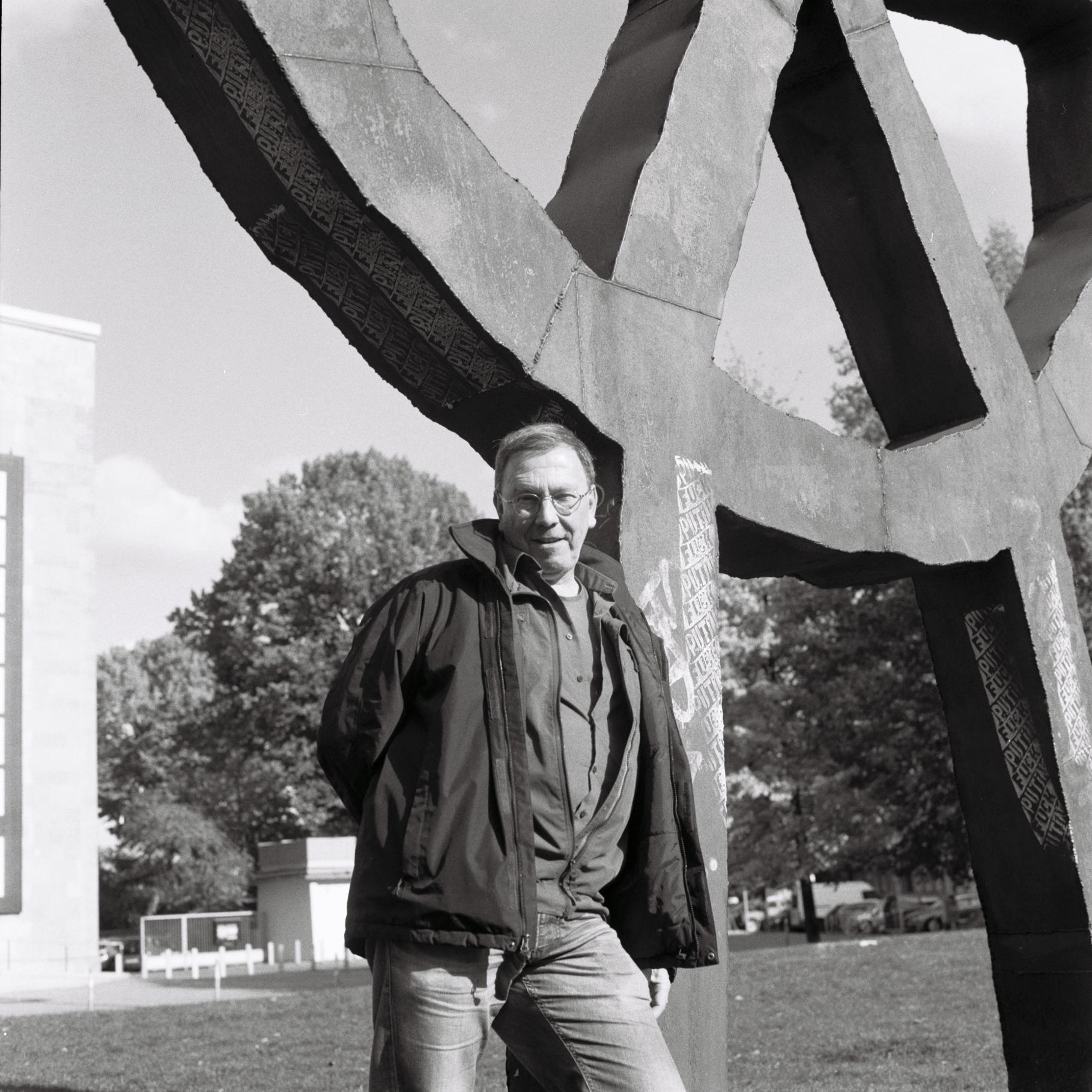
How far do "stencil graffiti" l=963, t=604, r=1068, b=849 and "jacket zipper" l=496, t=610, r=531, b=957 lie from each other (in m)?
3.85

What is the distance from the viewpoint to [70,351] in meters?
22.0

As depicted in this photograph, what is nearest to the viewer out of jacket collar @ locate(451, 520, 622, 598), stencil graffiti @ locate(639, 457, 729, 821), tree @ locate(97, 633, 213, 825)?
jacket collar @ locate(451, 520, 622, 598)

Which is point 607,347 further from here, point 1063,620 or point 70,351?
point 70,351

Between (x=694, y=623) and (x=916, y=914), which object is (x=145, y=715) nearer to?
(x=916, y=914)

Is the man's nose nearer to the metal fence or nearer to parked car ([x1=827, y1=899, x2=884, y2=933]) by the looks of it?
the metal fence

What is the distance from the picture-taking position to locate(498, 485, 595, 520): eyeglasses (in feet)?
10.4

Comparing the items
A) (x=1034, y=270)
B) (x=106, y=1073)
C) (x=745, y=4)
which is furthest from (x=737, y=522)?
(x=106, y=1073)

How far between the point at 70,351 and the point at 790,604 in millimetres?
12603

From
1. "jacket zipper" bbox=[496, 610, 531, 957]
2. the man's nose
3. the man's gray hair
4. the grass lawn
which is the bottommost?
the grass lawn

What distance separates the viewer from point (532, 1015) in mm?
2973

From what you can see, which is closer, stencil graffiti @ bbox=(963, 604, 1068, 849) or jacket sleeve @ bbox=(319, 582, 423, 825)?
jacket sleeve @ bbox=(319, 582, 423, 825)

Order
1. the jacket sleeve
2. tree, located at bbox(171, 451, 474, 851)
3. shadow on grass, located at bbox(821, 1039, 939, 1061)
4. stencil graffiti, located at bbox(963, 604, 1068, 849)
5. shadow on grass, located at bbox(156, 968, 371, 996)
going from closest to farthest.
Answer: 1. the jacket sleeve
2. stencil graffiti, located at bbox(963, 604, 1068, 849)
3. shadow on grass, located at bbox(821, 1039, 939, 1061)
4. shadow on grass, located at bbox(156, 968, 371, 996)
5. tree, located at bbox(171, 451, 474, 851)

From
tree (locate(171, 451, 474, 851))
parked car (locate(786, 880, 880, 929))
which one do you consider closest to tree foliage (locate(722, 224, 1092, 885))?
tree (locate(171, 451, 474, 851))

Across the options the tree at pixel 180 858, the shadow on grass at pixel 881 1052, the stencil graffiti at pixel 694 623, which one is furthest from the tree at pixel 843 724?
the stencil graffiti at pixel 694 623
